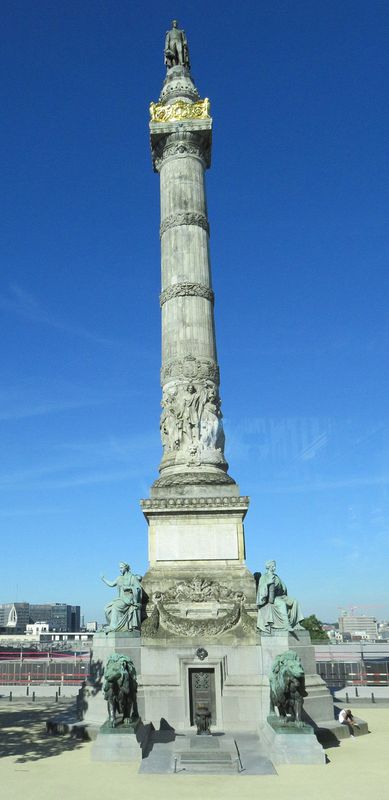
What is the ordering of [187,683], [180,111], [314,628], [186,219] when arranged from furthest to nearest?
[314,628] → [180,111] → [186,219] → [187,683]

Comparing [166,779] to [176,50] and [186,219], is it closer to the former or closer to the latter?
[186,219]

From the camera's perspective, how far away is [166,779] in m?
13.2

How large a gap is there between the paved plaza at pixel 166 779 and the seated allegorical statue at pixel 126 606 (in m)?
3.43

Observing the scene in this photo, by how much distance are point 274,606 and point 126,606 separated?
181 inches

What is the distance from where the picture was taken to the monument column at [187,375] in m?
21.4

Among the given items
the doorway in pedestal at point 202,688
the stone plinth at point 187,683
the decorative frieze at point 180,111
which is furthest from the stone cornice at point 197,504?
the decorative frieze at point 180,111

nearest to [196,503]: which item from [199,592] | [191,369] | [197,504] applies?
[197,504]

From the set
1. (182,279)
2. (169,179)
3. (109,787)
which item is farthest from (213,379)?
(109,787)

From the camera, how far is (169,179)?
2673cm

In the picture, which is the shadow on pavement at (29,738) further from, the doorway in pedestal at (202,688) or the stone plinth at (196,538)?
the stone plinth at (196,538)

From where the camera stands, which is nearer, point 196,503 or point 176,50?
point 196,503

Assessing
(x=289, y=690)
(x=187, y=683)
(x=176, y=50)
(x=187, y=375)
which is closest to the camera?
(x=289, y=690)

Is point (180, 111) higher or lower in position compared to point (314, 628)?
higher

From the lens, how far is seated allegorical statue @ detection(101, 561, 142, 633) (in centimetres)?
1938
